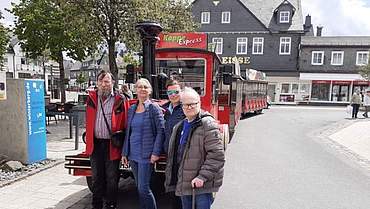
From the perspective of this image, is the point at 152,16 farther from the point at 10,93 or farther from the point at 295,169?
the point at 295,169

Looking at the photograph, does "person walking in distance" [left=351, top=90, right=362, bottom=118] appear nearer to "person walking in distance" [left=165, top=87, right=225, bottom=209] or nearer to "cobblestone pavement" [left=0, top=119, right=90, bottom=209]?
"cobblestone pavement" [left=0, top=119, right=90, bottom=209]

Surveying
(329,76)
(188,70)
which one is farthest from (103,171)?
(329,76)

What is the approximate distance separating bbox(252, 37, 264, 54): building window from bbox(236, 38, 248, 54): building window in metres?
1.04

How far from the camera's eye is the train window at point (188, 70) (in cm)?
703

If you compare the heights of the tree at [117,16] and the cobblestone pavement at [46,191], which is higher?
the tree at [117,16]

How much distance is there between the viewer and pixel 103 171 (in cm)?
445

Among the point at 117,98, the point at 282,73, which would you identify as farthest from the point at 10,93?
the point at 282,73

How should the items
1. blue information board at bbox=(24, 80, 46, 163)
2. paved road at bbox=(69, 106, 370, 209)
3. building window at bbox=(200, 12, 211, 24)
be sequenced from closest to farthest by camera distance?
1. paved road at bbox=(69, 106, 370, 209)
2. blue information board at bbox=(24, 80, 46, 163)
3. building window at bbox=(200, 12, 211, 24)

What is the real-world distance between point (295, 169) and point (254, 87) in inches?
526

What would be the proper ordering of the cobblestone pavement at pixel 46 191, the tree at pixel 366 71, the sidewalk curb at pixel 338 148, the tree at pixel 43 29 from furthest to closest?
the tree at pixel 366 71 → the tree at pixel 43 29 → the sidewalk curb at pixel 338 148 → the cobblestone pavement at pixel 46 191

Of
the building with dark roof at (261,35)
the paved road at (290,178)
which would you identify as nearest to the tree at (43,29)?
the paved road at (290,178)

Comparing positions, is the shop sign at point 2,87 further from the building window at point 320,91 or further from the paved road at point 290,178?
the building window at point 320,91

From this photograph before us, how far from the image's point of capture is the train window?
7031 millimetres

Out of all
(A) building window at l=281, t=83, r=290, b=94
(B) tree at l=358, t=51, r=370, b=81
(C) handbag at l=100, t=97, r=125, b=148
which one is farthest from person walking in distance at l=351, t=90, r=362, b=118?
(C) handbag at l=100, t=97, r=125, b=148
